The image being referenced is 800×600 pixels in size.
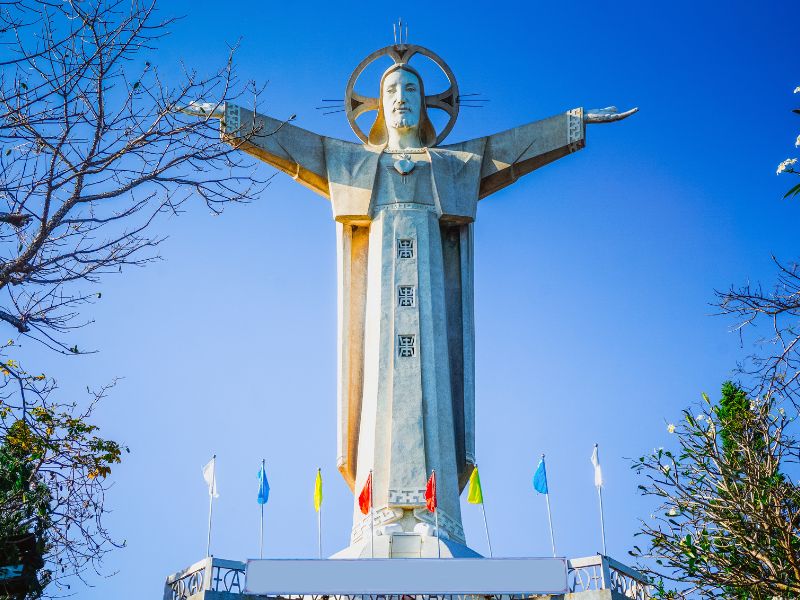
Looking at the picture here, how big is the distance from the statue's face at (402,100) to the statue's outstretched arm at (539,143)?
1355 millimetres

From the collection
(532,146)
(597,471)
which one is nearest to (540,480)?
(597,471)

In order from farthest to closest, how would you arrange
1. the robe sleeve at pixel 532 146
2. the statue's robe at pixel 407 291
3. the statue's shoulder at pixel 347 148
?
the robe sleeve at pixel 532 146 < the statue's shoulder at pixel 347 148 < the statue's robe at pixel 407 291

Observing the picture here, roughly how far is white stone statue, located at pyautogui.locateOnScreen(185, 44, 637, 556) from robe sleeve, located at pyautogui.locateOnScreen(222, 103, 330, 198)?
0.07 feet

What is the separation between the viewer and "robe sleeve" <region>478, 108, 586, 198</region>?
1866cm

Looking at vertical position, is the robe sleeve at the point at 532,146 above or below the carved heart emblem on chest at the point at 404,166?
above

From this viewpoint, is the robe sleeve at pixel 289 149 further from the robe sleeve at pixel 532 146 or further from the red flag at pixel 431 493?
the red flag at pixel 431 493

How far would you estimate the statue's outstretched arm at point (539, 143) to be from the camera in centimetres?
1864

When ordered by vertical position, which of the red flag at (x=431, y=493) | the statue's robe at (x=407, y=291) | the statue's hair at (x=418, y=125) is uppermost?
the statue's hair at (x=418, y=125)

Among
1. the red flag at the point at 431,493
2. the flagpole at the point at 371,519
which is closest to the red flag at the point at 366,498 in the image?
the flagpole at the point at 371,519

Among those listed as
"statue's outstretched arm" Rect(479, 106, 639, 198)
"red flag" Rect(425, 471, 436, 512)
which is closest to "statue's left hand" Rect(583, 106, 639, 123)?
"statue's outstretched arm" Rect(479, 106, 639, 198)

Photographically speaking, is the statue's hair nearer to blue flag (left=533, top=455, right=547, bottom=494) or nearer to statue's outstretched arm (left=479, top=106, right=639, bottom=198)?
statue's outstretched arm (left=479, top=106, right=639, bottom=198)

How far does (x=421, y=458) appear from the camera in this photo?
16.0 metres

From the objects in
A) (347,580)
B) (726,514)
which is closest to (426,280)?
(347,580)

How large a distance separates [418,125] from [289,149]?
224 centimetres
